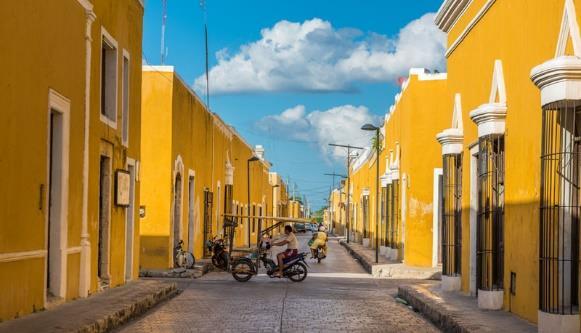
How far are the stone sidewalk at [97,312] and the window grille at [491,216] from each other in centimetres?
499

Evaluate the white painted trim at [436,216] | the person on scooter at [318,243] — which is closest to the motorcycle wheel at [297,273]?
the white painted trim at [436,216]

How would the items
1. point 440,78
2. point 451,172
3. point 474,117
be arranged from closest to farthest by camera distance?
point 474,117 → point 451,172 → point 440,78

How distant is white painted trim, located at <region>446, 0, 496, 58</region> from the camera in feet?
48.6

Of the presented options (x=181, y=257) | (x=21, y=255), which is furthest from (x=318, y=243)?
(x=21, y=255)

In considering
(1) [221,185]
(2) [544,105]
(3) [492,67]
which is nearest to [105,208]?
(3) [492,67]

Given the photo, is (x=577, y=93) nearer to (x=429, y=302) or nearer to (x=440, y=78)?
(x=429, y=302)

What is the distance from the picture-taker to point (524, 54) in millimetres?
12336

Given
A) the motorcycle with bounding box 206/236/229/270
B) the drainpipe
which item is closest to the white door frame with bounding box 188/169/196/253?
the motorcycle with bounding box 206/236/229/270

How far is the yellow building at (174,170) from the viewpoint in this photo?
79.0 feet

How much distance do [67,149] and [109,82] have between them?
12.7ft

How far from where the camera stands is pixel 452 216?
18.0 meters

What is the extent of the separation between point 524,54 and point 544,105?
293 cm

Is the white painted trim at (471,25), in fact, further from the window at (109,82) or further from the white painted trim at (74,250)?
the white painted trim at (74,250)

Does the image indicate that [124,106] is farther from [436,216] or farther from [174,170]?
[436,216]
